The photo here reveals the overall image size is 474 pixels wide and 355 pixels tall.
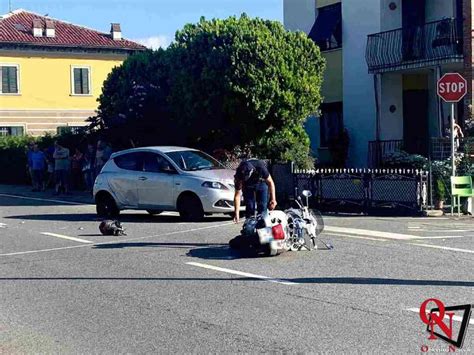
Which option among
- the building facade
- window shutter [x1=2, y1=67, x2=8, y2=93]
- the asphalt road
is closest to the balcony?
the building facade

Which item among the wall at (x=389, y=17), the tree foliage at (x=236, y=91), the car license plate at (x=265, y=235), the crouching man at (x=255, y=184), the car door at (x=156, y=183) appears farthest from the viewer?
the wall at (x=389, y=17)

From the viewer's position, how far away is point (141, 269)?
11070mm

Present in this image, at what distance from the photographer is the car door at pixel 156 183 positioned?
17.1 metres

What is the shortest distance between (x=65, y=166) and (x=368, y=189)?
11.8 meters

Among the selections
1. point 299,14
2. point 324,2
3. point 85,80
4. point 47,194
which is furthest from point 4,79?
point 324,2

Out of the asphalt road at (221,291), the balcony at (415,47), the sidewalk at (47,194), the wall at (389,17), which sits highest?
the wall at (389,17)

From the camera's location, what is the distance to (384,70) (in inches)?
984

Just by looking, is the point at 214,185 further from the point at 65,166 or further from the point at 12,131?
the point at 12,131

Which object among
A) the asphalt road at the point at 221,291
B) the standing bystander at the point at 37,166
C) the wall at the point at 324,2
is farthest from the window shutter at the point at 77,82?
the asphalt road at the point at 221,291

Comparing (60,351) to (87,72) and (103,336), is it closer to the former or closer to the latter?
(103,336)

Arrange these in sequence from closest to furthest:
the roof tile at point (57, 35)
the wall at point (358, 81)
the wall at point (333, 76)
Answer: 1. the wall at point (358, 81)
2. the wall at point (333, 76)
3. the roof tile at point (57, 35)

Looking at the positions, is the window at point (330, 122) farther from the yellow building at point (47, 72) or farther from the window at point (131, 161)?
the yellow building at point (47, 72)

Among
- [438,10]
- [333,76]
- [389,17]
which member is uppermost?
[438,10]

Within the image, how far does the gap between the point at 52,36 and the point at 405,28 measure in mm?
31326
